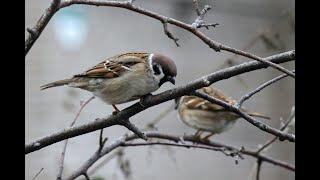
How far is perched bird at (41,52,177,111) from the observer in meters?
1.77

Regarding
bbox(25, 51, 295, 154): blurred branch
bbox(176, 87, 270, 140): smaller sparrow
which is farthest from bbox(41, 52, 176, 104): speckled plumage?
bbox(176, 87, 270, 140): smaller sparrow

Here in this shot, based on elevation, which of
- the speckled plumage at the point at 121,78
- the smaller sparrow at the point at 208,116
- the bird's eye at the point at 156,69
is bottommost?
the smaller sparrow at the point at 208,116

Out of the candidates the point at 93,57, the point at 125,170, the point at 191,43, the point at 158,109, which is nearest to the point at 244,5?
the point at 191,43

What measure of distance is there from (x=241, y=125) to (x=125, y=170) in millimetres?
4247

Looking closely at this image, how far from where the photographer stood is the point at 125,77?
2.02 meters

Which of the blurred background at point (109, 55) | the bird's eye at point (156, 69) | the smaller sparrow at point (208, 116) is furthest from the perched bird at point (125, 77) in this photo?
the blurred background at point (109, 55)

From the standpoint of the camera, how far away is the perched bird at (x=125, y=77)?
1.77 meters

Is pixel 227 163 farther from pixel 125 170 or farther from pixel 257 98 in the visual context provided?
pixel 125 170

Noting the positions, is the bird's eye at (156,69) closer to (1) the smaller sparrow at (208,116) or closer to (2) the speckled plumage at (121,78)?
(2) the speckled plumage at (121,78)

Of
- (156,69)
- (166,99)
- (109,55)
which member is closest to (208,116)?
(109,55)

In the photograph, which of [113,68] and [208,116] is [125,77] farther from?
[208,116]

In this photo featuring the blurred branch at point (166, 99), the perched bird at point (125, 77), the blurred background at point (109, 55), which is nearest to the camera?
the blurred branch at point (166, 99)
